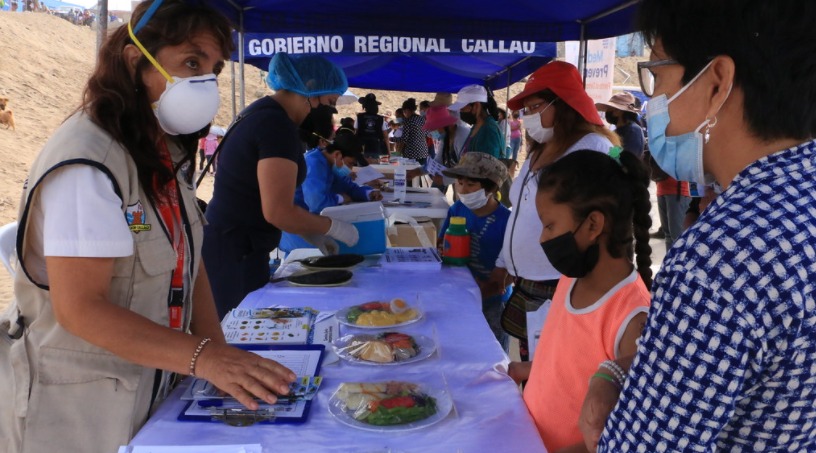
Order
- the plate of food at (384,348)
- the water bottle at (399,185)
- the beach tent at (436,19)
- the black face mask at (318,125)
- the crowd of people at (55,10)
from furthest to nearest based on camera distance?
1. the crowd of people at (55,10)
2. the water bottle at (399,185)
3. the black face mask at (318,125)
4. the beach tent at (436,19)
5. the plate of food at (384,348)

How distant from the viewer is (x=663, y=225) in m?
6.17

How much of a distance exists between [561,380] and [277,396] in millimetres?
651

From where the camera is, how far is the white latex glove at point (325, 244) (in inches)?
110

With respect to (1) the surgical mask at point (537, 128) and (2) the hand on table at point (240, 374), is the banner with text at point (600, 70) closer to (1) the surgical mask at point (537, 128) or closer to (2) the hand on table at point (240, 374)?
(1) the surgical mask at point (537, 128)

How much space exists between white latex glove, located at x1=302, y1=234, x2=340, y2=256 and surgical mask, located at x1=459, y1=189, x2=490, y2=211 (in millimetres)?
696

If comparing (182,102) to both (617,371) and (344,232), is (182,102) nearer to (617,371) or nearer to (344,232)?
(617,371)

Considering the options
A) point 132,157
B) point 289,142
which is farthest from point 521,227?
point 132,157

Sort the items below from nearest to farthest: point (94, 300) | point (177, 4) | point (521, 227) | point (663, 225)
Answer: point (94, 300)
point (177, 4)
point (521, 227)
point (663, 225)

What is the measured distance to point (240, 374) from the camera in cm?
120

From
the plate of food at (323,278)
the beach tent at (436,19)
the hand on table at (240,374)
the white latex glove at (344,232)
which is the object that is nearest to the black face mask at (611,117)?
the beach tent at (436,19)

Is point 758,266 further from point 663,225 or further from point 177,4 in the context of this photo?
point 663,225

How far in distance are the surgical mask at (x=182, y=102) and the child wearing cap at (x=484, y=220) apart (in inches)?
65.7

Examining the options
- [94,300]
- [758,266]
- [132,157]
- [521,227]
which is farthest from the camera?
[521,227]

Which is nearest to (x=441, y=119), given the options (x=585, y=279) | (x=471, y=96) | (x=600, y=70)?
(x=471, y=96)
